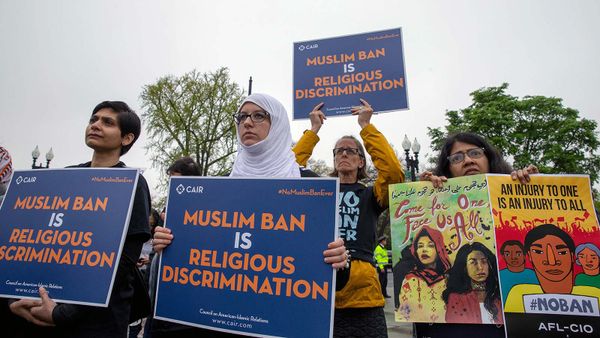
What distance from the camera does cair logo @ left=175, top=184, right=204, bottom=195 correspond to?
69.4 inches

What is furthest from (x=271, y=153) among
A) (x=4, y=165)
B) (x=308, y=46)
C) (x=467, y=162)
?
(x=4, y=165)

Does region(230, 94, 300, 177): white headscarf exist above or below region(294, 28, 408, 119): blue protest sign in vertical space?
below

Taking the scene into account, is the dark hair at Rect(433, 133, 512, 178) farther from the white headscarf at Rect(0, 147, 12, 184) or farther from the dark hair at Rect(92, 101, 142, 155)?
the white headscarf at Rect(0, 147, 12, 184)

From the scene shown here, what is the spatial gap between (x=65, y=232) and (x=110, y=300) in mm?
412

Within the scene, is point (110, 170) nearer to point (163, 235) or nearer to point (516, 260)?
point (163, 235)

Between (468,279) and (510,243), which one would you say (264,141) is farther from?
(510,243)

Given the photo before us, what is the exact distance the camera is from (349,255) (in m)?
1.73

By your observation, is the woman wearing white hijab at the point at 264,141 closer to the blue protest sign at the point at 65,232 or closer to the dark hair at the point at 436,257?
the blue protest sign at the point at 65,232

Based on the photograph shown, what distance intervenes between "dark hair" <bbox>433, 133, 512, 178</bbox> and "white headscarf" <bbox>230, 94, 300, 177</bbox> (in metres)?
1.11

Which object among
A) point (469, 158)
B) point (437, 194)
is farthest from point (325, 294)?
point (469, 158)

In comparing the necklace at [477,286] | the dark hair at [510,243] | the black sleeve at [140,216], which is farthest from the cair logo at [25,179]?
the dark hair at [510,243]

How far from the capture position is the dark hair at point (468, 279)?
180 cm

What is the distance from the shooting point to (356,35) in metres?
3.78

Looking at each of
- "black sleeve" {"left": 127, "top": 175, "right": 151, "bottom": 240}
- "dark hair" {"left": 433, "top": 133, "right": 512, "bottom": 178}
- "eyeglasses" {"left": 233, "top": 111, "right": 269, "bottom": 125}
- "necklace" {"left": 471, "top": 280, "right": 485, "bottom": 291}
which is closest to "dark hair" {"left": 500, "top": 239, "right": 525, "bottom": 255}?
"necklace" {"left": 471, "top": 280, "right": 485, "bottom": 291}
